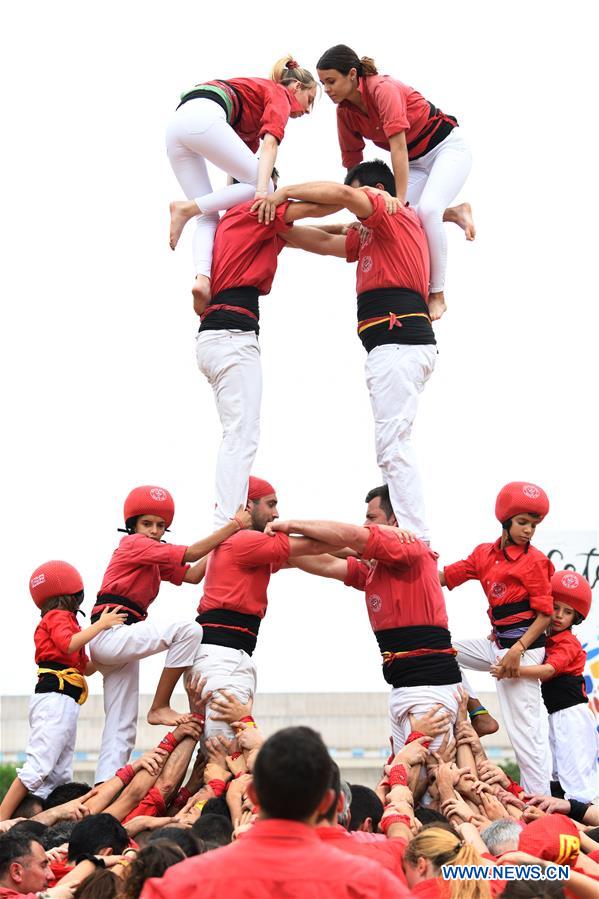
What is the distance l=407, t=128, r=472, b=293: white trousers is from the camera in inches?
497

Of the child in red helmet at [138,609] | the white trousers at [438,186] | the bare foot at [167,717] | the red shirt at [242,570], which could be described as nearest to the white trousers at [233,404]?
the child in red helmet at [138,609]

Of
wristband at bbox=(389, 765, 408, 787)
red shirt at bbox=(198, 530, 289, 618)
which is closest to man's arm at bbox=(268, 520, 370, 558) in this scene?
red shirt at bbox=(198, 530, 289, 618)

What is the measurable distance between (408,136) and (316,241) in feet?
4.24

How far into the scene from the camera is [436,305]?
1292 cm

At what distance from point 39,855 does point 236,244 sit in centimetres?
609

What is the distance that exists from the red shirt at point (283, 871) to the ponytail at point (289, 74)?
913cm

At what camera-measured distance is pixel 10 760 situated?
4391cm

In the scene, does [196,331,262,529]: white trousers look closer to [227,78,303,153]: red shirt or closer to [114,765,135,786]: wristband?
[227,78,303,153]: red shirt

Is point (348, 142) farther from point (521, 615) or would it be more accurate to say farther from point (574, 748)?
point (574, 748)

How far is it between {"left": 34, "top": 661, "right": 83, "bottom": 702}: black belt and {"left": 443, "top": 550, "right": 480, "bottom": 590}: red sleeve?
3378 millimetres

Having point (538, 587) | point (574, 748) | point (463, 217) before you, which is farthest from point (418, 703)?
point (463, 217)

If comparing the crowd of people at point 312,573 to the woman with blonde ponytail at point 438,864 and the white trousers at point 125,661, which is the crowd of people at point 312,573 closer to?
the white trousers at point 125,661

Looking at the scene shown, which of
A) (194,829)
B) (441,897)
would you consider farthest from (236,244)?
(441,897)

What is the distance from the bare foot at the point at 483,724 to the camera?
11.9m
